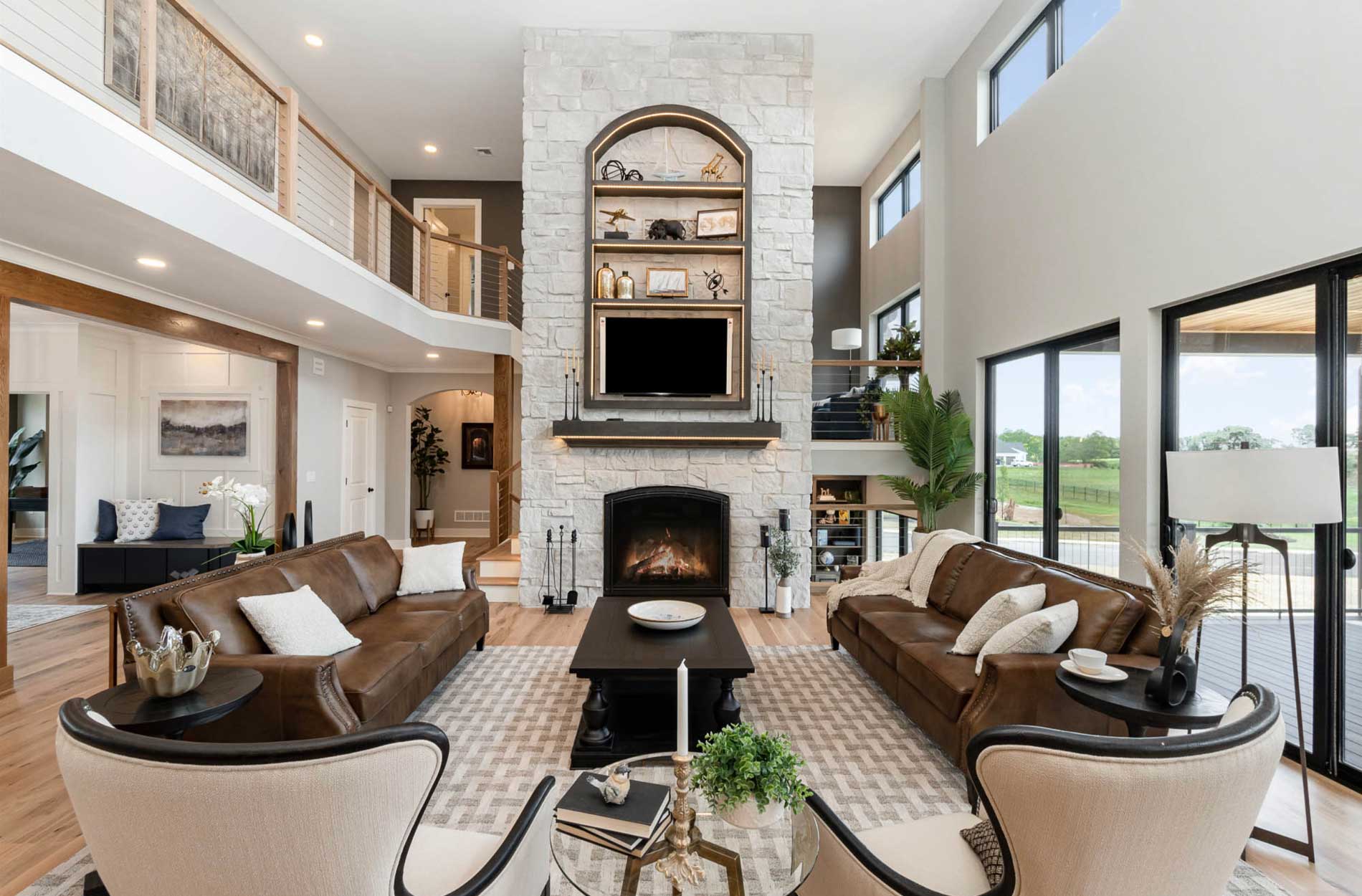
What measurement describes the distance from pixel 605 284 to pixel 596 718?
3.76 m

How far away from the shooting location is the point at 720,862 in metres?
1.35

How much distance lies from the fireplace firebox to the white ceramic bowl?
6.23 feet

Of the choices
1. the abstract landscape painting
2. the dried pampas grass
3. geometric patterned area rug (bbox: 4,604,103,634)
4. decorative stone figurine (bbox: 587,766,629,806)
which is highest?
the abstract landscape painting

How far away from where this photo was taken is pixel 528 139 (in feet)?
18.1

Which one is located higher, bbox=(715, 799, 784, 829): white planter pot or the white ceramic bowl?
bbox=(715, 799, 784, 829): white planter pot

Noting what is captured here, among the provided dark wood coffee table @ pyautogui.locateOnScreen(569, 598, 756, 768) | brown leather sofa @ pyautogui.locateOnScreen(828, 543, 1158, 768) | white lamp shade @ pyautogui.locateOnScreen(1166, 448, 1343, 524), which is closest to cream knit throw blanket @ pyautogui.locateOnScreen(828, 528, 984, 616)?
brown leather sofa @ pyautogui.locateOnScreen(828, 543, 1158, 768)

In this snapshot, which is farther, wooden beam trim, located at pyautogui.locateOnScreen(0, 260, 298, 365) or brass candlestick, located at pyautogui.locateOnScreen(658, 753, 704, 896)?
wooden beam trim, located at pyautogui.locateOnScreen(0, 260, 298, 365)

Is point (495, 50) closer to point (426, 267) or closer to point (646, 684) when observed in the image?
point (426, 267)

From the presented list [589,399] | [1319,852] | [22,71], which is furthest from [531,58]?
[1319,852]

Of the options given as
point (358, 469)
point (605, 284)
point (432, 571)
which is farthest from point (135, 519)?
point (605, 284)

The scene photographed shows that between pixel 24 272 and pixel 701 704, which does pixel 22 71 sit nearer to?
pixel 24 272

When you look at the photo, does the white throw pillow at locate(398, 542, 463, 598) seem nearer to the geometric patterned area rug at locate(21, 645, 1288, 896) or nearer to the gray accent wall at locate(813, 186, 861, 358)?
the geometric patterned area rug at locate(21, 645, 1288, 896)

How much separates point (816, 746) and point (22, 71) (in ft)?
14.0

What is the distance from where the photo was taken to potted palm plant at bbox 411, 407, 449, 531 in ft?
32.4
